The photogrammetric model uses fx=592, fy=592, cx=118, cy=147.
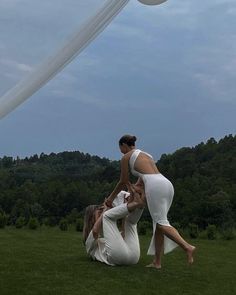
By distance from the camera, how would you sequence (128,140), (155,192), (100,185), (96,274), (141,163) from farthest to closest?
(100,185) < (128,140) < (141,163) < (155,192) < (96,274)

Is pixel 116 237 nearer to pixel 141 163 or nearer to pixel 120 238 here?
pixel 120 238

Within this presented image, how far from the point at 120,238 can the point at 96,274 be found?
2.14 feet

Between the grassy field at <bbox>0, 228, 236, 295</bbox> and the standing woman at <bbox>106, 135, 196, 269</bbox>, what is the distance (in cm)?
23

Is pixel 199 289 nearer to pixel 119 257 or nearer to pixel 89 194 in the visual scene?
pixel 119 257

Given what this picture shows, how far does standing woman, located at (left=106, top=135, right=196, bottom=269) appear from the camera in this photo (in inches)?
212

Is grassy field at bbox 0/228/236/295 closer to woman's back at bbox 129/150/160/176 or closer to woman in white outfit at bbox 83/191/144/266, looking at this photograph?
woman in white outfit at bbox 83/191/144/266

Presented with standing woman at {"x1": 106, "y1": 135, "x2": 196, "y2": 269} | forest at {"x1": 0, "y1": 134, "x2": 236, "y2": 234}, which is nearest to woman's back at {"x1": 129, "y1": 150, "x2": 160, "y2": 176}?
standing woman at {"x1": 106, "y1": 135, "x2": 196, "y2": 269}

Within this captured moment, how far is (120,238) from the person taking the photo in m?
5.64

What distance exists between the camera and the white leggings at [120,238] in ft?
18.3

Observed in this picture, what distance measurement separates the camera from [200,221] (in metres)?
11.9

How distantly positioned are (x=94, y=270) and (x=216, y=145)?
10611 mm

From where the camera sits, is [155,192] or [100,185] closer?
[155,192]

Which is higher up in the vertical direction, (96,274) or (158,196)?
(158,196)

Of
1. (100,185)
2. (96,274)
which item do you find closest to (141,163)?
(96,274)
